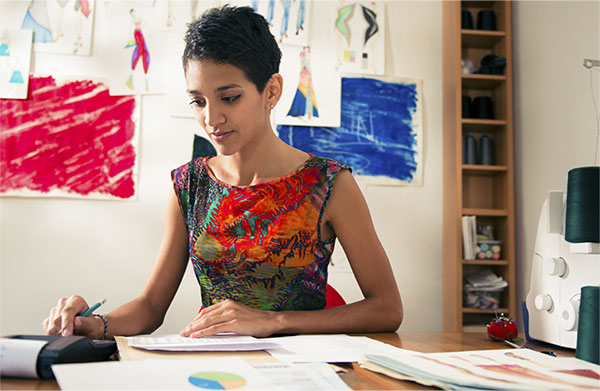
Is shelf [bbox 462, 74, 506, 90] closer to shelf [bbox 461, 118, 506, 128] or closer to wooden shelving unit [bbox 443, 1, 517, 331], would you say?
wooden shelving unit [bbox 443, 1, 517, 331]

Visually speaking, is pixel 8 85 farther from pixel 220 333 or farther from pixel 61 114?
pixel 220 333

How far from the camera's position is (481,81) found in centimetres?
296

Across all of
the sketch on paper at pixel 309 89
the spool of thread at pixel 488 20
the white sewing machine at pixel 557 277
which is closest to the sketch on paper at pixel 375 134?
the sketch on paper at pixel 309 89

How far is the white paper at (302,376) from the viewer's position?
0.62 meters

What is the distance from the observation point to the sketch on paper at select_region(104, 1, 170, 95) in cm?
284

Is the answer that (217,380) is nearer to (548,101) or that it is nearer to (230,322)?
(230,322)

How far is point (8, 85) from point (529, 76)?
2647 mm

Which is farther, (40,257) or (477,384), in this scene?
(40,257)

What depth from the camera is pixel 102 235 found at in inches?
108

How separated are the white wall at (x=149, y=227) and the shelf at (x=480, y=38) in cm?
17

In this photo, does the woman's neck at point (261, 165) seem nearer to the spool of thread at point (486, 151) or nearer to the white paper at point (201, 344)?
the white paper at point (201, 344)

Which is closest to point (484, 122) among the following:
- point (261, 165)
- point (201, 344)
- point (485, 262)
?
point (485, 262)

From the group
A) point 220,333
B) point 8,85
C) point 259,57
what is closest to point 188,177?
point 259,57

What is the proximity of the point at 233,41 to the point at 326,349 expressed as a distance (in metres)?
0.69
